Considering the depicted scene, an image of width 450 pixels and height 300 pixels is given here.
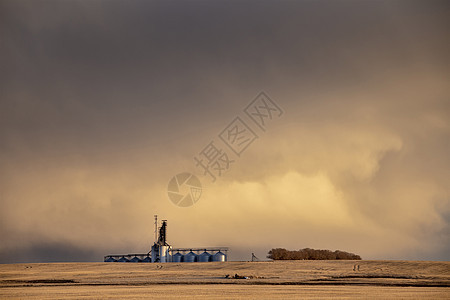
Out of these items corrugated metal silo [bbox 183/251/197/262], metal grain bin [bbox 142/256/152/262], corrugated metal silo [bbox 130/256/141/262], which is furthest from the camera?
corrugated metal silo [bbox 130/256/141/262]

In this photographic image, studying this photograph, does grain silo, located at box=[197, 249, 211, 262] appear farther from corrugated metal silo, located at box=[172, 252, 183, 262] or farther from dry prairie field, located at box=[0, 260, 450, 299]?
dry prairie field, located at box=[0, 260, 450, 299]

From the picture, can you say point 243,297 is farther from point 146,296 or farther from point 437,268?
point 437,268

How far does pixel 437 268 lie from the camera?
67.1 meters

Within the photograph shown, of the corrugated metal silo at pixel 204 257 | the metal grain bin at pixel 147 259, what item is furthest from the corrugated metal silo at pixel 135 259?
the corrugated metal silo at pixel 204 257

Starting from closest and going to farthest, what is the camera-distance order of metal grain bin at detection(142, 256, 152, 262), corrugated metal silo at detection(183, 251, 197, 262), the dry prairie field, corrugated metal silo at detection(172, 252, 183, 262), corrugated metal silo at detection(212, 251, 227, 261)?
1. the dry prairie field
2. corrugated metal silo at detection(212, 251, 227, 261)
3. corrugated metal silo at detection(183, 251, 197, 262)
4. corrugated metal silo at detection(172, 252, 183, 262)
5. metal grain bin at detection(142, 256, 152, 262)

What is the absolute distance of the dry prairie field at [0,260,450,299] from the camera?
34656mm

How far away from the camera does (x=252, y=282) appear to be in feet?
154

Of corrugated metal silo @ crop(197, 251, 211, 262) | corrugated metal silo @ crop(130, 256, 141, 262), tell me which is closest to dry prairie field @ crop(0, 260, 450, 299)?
corrugated metal silo @ crop(197, 251, 211, 262)

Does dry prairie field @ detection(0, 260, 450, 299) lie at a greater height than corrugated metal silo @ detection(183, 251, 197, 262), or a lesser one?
lesser

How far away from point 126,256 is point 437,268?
64231mm

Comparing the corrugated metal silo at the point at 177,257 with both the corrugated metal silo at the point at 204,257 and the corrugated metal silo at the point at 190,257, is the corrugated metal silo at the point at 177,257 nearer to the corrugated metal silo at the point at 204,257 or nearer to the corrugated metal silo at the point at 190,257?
the corrugated metal silo at the point at 190,257

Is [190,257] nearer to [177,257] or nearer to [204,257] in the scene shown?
[177,257]

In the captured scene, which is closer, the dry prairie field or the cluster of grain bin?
the dry prairie field

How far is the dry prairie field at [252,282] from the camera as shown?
3466 cm
